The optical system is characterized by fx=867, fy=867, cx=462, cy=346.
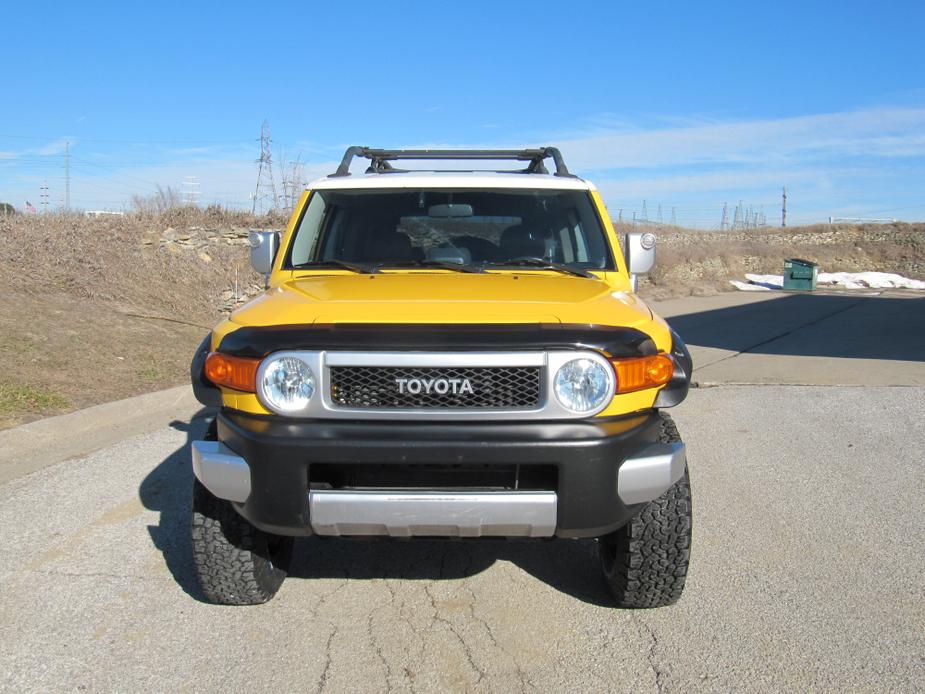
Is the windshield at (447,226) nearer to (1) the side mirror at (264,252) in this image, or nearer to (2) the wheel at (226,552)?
(1) the side mirror at (264,252)

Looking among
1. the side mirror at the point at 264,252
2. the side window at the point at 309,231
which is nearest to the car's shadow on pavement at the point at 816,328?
the side window at the point at 309,231

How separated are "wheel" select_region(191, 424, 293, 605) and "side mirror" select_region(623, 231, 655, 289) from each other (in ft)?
7.70

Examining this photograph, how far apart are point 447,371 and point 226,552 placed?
128 centimetres

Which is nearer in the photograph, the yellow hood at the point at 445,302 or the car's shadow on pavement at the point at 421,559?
the yellow hood at the point at 445,302

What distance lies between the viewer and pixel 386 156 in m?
6.03

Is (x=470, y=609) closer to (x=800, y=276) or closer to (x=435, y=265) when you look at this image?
(x=435, y=265)

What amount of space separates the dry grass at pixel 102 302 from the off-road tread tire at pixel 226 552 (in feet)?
16.0

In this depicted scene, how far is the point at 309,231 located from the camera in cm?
476

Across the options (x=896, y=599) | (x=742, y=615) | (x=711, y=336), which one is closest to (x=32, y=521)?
(x=742, y=615)

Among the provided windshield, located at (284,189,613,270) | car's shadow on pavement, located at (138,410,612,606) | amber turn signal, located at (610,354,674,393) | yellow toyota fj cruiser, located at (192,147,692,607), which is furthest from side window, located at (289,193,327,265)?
amber turn signal, located at (610,354,674,393)

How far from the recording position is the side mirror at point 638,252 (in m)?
4.60

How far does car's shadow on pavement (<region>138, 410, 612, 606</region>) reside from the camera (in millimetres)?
4129

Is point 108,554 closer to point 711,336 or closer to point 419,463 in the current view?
point 419,463

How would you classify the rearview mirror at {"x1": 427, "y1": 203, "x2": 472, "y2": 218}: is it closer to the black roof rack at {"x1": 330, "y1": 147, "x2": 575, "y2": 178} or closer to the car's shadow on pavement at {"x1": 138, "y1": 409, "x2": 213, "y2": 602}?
the black roof rack at {"x1": 330, "y1": 147, "x2": 575, "y2": 178}
